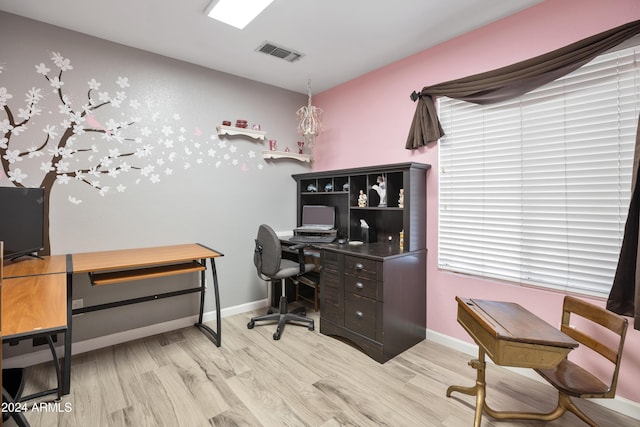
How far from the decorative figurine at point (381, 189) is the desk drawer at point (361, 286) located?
82cm

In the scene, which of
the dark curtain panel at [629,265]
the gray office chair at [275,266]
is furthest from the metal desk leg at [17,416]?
the dark curtain panel at [629,265]

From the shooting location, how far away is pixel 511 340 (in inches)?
59.0

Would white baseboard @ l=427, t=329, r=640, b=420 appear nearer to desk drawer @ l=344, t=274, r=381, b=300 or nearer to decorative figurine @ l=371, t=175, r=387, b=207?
desk drawer @ l=344, t=274, r=381, b=300

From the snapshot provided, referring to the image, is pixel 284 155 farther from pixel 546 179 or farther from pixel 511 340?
pixel 511 340

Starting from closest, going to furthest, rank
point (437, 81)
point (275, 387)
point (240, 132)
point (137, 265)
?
point (275, 387), point (137, 265), point (437, 81), point (240, 132)

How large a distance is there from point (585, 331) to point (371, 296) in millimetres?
1460

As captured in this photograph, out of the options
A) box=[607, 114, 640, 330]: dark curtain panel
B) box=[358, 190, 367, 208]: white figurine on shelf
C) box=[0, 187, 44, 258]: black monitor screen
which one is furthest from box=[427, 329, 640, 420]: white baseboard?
box=[0, 187, 44, 258]: black monitor screen

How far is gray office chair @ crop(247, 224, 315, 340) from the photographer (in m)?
2.87

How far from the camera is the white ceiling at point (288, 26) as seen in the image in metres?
2.27

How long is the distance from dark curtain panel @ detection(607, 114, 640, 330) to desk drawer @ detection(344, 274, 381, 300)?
1.48m

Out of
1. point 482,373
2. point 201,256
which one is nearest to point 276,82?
point 201,256

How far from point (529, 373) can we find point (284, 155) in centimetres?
321

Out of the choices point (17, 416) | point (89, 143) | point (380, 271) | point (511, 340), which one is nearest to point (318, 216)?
point (380, 271)

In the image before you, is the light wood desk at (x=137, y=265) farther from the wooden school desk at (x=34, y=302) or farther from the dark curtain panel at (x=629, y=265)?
the dark curtain panel at (x=629, y=265)
